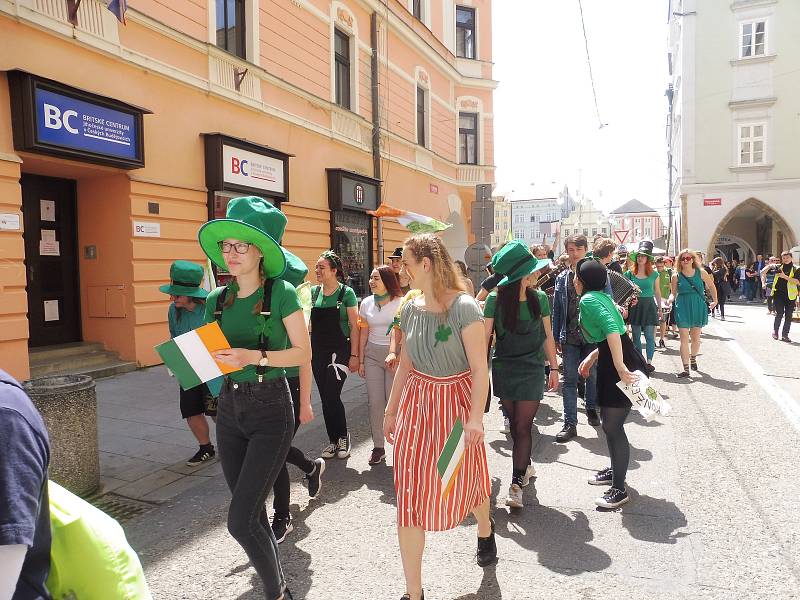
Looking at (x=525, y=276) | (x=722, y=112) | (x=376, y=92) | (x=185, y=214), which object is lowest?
(x=525, y=276)

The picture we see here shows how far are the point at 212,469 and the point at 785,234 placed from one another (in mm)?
30087

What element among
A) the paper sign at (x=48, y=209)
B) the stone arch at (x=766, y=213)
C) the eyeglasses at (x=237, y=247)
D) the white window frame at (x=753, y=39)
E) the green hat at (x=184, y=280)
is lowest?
the green hat at (x=184, y=280)

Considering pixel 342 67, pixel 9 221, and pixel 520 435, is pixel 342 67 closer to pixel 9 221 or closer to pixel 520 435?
pixel 9 221

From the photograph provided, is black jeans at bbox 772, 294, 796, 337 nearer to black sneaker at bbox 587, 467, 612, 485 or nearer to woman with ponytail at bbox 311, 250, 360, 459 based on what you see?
black sneaker at bbox 587, 467, 612, 485

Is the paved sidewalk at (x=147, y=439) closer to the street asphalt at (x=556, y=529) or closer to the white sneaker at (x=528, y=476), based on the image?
the street asphalt at (x=556, y=529)

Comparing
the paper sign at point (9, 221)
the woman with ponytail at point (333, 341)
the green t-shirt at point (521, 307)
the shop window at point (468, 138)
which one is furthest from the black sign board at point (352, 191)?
the green t-shirt at point (521, 307)

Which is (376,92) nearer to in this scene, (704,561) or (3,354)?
(3,354)

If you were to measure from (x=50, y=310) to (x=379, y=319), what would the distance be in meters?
6.31

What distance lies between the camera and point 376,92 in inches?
627

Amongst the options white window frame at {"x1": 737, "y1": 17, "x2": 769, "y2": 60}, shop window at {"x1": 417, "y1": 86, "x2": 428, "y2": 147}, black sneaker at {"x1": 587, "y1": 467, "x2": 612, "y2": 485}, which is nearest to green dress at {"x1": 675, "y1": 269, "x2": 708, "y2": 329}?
black sneaker at {"x1": 587, "y1": 467, "x2": 612, "y2": 485}

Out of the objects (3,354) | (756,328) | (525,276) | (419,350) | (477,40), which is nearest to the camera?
(419,350)

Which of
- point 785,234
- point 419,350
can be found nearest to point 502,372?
point 419,350

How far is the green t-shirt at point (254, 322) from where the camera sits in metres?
2.70

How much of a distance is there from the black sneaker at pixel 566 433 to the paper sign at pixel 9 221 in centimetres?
688
